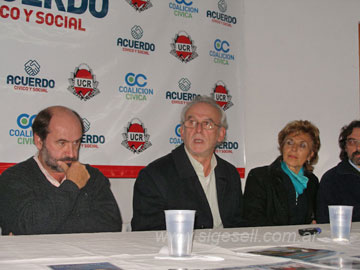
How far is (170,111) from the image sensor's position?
333cm

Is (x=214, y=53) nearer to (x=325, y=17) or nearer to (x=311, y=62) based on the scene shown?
(x=311, y=62)

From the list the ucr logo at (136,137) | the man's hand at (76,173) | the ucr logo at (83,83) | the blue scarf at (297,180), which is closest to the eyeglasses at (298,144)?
the blue scarf at (297,180)

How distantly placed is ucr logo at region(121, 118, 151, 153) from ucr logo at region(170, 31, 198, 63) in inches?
25.2

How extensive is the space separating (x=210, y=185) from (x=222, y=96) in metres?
1.40

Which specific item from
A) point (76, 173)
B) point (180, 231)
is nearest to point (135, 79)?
point (76, 173)

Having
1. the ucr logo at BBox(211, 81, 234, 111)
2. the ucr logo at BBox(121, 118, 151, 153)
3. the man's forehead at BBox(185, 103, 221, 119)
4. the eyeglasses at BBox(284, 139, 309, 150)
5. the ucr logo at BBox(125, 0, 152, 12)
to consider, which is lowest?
the eyeglasses at BBox(284, 139, 309, 150)

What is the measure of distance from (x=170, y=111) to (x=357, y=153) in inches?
54.1

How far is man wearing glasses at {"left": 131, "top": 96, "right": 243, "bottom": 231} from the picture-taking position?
2.14 m

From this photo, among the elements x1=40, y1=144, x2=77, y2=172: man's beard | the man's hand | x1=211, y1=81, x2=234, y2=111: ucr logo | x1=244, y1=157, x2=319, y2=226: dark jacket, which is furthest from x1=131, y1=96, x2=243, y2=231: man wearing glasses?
x1=211, y1=81, x2=234, y2=111: ucr logo

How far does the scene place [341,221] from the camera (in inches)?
54.4

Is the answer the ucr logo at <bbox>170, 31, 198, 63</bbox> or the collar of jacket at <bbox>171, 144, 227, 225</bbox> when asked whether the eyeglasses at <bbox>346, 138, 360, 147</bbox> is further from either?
the ucr logo at <bbox>170, 31, 198, 63</bbox>

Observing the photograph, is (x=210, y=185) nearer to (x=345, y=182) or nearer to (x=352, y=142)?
(x=345, y=182)

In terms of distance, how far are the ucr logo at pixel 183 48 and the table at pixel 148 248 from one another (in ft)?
6.81

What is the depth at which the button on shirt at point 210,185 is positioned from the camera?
226 cm
